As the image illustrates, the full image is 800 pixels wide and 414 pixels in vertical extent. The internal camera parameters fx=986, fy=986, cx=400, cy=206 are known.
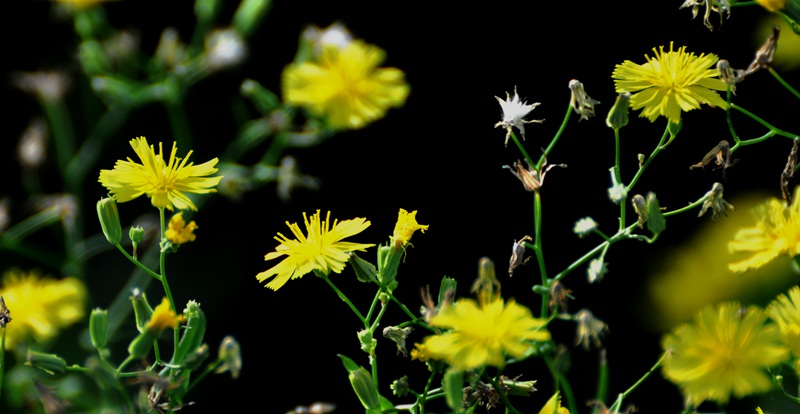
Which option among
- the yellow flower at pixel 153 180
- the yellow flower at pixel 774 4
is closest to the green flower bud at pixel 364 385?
the yellow flower at pixel 153 180

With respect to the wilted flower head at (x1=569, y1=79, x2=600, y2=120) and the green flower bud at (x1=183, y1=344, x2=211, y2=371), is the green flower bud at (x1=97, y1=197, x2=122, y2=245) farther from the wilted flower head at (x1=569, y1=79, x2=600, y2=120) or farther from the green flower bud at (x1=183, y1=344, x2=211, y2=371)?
the wilted flower head at (x1=569, y1=79, x2=600, y2=120)

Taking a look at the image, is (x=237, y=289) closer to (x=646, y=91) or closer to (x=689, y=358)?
(x=646, y=91)

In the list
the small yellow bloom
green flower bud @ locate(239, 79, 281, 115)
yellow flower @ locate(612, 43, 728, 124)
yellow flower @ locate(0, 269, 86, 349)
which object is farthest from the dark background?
the small yellow bloom

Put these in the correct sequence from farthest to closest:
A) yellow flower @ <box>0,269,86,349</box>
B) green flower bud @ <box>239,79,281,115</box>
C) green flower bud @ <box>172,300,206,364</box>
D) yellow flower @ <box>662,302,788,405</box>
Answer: green flower bud @ <box>239,79,281,115</box> → yellow flower @ <box>0,269,86,349</box> → green flower bud @ <box>172,300,206,364</box> → yellow flower @ <box>662,302,788,405</box>

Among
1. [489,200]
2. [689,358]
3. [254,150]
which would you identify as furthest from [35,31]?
[689,358]

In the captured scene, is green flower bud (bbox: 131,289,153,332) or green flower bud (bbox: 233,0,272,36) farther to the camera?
green flower bud (bbox: 233,0,272,36)

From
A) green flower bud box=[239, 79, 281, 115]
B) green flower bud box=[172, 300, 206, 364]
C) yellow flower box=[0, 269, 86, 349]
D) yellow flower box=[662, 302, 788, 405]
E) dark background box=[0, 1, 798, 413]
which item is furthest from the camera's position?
dark background box=[0, 1, 798, 413]
